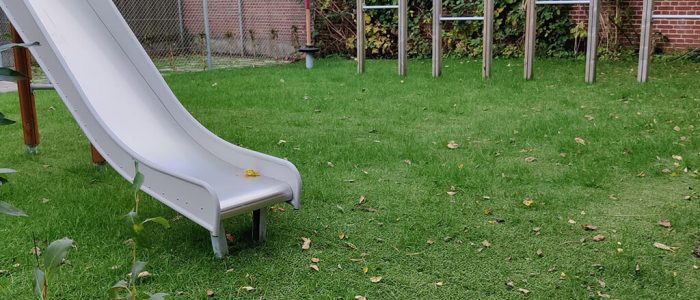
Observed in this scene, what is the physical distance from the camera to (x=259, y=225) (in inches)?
126

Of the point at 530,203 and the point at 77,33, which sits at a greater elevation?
the point at 77,33

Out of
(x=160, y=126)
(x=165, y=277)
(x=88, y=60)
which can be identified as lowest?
(x=165, y=277)

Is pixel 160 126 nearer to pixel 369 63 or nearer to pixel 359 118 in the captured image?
pixel 359 118

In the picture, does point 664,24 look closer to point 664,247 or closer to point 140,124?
point 664,247

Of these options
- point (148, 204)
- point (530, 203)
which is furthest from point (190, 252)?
point (530, 203)

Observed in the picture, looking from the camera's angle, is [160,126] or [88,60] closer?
[160,126]

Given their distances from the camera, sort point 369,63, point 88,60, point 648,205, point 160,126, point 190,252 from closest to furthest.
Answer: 1. point 190,252
2. point 648,205
3. point 160,126
4. point 88,60
5. point 369,63

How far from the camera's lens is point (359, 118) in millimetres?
6191

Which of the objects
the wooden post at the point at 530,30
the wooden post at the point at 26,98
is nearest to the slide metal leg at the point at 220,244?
the wooden post at the point at 26,98

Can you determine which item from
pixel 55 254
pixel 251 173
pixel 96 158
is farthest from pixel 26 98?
pixel 55 254

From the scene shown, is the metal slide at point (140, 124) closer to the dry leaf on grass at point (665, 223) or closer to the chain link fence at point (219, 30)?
the dry leaf on grass at point (665, 223)

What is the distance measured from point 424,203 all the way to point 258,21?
10132 millimetres

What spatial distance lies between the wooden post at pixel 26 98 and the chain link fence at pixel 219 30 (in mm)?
6524

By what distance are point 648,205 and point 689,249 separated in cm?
65
